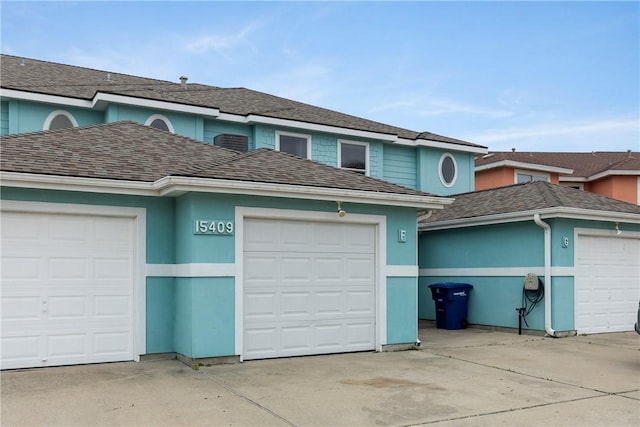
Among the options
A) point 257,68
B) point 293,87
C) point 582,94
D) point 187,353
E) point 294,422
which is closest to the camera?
point 294,422

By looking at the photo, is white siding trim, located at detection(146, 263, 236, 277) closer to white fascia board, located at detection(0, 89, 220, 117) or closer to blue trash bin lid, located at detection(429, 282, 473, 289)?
white fascia board, located at detection(0, 89, 220, 117)

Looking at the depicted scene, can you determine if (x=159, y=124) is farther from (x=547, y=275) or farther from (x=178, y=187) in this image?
(x=547, y=275)

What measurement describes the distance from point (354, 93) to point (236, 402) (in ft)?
46.5

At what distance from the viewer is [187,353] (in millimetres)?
9086

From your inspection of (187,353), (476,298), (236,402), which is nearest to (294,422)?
(236,402)

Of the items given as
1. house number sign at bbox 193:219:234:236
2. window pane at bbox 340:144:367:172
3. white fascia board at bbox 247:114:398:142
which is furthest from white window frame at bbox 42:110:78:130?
window pane at bbox 340:144:367:172

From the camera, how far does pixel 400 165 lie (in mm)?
18125

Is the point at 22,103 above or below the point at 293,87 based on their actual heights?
below

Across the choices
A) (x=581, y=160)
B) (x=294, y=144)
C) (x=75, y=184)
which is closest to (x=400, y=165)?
(x=294, y=144)

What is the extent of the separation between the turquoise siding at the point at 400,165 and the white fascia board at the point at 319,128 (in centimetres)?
68

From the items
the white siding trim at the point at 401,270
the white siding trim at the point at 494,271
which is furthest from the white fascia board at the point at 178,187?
the white siding trim at the point at 494,271

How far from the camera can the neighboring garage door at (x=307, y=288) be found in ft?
31.7

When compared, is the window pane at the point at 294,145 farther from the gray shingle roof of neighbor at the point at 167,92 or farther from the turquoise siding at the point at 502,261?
the turquoise siding at the point at 502,261

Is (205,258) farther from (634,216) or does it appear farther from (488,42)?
(634,216)
